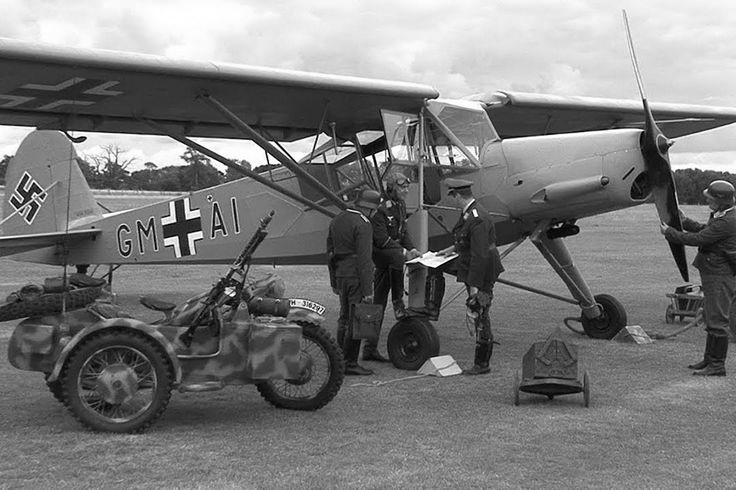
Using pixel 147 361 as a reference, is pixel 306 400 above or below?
below

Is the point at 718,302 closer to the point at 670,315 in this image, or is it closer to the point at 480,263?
the point at 480,263

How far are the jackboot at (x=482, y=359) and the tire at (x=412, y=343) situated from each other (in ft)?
1.40

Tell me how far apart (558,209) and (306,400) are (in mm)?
3776

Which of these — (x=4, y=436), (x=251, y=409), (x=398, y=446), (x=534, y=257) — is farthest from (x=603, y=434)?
(x=534, y=257)

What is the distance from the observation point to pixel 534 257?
81.7 ft

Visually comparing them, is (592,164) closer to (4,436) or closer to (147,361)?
(147,361)

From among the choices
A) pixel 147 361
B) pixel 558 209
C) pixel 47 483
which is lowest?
pixel 47 483

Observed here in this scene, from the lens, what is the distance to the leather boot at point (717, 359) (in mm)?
7086

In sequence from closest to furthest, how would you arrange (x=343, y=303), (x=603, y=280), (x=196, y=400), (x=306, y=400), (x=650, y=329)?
1. (x=306, y=400)
2. (x=196, y=400)
3. (x=343, y=303)
4. (x=650, y=329)
5. (x=603, y=280)

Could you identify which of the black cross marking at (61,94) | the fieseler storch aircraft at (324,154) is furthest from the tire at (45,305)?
the black cross marking at (61,94)

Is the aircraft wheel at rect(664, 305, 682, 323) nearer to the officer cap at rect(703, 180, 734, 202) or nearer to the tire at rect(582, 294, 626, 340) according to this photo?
the tire at rect(582, 294, 626, 340)

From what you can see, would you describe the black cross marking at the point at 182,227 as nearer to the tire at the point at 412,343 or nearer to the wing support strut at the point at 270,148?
the wing support strut at the point at 270,148

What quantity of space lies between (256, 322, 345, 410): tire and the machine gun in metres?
0.65

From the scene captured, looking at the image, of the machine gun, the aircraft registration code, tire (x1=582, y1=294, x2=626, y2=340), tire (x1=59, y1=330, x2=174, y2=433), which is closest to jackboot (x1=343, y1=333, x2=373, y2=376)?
the aircraft registration code
